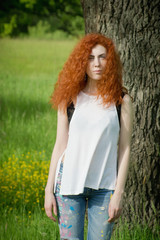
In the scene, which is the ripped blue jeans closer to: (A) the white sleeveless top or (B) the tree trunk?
(A) the white sleeveless top

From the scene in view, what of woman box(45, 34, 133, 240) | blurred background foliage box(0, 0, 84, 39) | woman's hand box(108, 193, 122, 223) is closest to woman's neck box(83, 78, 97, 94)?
woman box(45, 34, 133, 240)

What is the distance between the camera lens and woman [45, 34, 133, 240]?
216cm

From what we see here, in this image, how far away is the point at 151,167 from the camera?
3.45 m

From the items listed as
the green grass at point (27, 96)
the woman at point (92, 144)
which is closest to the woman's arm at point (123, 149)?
the woman at point (92, 144)

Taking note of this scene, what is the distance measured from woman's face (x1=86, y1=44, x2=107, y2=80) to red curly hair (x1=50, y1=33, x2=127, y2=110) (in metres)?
0.02

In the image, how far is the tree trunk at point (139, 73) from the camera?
3270 millimetres

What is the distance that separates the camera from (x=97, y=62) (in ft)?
7.34

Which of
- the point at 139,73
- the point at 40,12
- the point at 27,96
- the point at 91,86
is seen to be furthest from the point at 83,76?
the point at 40,12

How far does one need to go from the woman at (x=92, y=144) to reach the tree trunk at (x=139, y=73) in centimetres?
106

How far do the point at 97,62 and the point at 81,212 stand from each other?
89 centimetres

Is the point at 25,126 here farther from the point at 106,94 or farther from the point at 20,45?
the point at 20,45

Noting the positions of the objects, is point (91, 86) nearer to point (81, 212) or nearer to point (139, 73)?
point (81, 212)

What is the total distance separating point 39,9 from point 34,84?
642 cm

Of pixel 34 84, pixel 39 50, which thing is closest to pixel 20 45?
pixel 39 50
